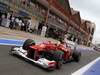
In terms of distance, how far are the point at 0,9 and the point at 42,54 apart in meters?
19.0

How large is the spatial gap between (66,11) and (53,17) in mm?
12569

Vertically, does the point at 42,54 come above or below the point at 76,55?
above

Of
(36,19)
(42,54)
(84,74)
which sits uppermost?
(36,19)

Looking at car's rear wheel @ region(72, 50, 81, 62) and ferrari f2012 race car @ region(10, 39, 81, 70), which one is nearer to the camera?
ferrari f2012 race car @ region(10, 39, 81, 70)

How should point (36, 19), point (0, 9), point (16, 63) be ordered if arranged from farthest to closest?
1. point (36, 19)
2. point (0, 9)
3. point (16, 63)

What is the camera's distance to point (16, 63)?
370 inches

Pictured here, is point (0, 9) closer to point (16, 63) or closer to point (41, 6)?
point (41, 6)

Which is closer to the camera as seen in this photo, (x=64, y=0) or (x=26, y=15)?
(x=26, y=15)

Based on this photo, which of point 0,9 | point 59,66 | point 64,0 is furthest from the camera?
point 64,0

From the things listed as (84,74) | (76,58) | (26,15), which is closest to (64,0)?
(26,15)

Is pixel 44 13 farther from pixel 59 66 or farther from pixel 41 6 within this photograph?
pixel 59 66

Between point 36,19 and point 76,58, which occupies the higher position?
point 36,19

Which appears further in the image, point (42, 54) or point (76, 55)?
point (76, 55)

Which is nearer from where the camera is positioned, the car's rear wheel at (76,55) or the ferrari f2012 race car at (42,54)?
the ferrari f2012 race car at (42,54)
